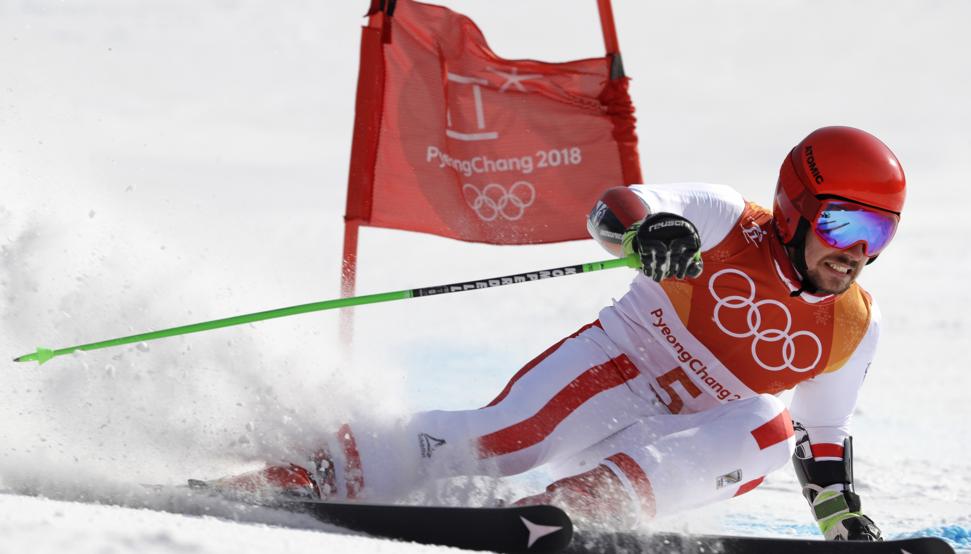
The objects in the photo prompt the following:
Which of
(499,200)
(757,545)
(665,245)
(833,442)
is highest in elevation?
(499,200)

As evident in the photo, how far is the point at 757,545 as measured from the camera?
302 cm

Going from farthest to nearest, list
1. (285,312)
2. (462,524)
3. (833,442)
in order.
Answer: (833,442) → (285,312) → (462,524)

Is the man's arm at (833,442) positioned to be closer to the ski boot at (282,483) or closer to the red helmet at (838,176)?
the red helmet at (838,176)

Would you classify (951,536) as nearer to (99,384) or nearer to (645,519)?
(645,519)

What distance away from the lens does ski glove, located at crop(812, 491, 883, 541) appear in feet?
11.6

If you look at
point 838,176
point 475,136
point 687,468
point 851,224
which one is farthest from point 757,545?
point 475,136

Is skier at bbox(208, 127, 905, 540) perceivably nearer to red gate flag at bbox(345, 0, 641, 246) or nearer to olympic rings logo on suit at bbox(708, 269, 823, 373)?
olympic rings logo on suit at bbox(708, 269, 823, 373)

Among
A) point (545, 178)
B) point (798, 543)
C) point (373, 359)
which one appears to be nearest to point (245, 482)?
Answer: point (373, 359)

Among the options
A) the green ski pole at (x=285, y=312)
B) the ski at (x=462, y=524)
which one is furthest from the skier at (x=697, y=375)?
the ski at (x=462, y=524)

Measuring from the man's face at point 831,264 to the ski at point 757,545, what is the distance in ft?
2.56

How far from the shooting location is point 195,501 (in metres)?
2.77

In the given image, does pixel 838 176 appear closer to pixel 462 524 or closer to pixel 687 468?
pixel 687 468

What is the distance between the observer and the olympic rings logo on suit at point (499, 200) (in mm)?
5750

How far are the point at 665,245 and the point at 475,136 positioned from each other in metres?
2.86
